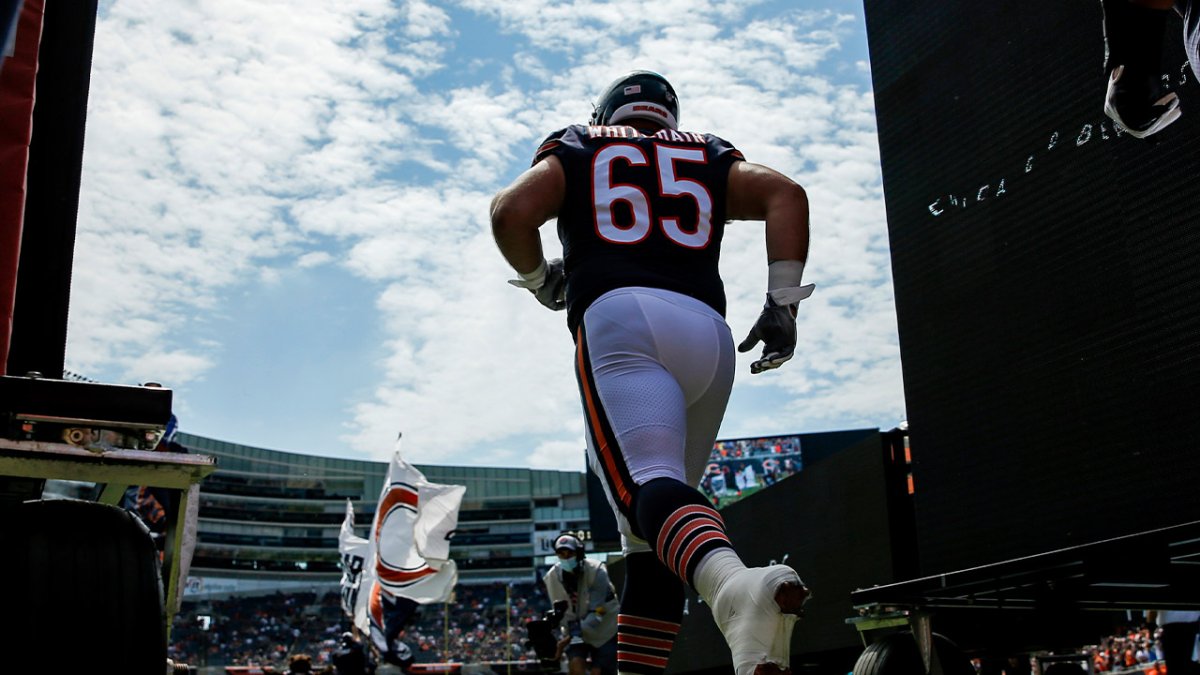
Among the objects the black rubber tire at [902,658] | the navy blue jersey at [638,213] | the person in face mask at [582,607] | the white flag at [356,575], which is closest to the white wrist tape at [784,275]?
the navy blue jersey at [638,213]

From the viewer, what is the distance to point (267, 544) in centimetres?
6600

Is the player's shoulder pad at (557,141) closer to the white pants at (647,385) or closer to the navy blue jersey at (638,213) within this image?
the navy blue jersey at (638,213)

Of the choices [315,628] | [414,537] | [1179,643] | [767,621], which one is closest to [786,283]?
[767,621]

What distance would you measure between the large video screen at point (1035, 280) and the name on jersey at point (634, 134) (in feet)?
7.95

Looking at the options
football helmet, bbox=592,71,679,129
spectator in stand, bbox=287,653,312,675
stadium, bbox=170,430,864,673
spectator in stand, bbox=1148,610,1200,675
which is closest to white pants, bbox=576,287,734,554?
football helmet, bbox=592,71,679,129

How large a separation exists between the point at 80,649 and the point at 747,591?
3.70 feet

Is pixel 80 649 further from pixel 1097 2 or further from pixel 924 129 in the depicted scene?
pixel 924 129

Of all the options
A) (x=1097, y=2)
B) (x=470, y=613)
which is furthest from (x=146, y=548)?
(x=470, y=613)

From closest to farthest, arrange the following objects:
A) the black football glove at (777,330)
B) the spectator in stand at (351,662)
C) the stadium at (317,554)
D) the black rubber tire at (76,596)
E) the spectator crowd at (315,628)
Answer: the black rubber tire at (76,596) < the black football glove at (777,330) < the spectator in stand at (351,662) < the spectator crowd at (315,628) < the stadium at (317,554)

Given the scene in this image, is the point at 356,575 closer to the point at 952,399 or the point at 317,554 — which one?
the point at 952,399

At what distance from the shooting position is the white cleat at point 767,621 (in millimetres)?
1913

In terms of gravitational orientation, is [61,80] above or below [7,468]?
above

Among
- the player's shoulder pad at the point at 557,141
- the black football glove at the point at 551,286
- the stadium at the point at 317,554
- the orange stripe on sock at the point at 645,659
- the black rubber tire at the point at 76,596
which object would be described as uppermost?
the stadium at the point at 317,554

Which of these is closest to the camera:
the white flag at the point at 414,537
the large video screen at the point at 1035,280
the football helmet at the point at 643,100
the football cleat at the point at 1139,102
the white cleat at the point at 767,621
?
the white cleat at the point at 767,621
